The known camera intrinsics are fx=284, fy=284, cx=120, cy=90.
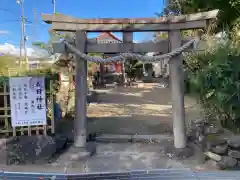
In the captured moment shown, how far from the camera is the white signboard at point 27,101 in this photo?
18.3ft

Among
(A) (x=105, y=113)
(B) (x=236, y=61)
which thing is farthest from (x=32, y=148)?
(A) (x=105, y=113)

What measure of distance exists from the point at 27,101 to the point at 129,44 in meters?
2.37

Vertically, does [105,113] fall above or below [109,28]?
below

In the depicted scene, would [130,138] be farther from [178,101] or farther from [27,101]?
[27,101]

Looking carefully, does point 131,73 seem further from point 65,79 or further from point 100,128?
point 100,128

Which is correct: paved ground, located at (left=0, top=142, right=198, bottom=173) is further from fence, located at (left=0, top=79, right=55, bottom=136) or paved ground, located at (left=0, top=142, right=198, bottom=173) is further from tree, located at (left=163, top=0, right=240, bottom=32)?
tree, located at (left=163, top=0, right=240, bottom=32)

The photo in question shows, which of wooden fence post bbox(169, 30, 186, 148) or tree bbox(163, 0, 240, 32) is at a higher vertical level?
tree bbox(163, 0, 240, 32)

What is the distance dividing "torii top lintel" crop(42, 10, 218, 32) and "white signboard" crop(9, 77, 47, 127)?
120 cm

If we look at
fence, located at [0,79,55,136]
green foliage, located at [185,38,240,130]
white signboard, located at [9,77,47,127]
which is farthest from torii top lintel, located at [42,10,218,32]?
fence, located at [0,79,55,136]

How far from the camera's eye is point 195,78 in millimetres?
4945

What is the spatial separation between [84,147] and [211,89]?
2831mm

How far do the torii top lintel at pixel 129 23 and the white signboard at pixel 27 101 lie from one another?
120cm

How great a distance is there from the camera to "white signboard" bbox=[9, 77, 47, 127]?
5566mm

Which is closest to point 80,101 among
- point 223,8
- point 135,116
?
point 135,116
